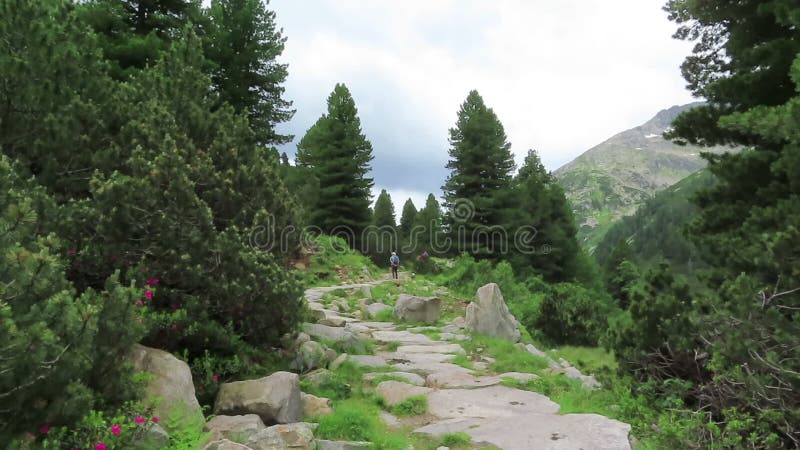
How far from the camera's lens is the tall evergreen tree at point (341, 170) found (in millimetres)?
29812

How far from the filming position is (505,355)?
31.4 ft

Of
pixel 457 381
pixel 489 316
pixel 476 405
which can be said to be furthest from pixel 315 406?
pixel 489 316

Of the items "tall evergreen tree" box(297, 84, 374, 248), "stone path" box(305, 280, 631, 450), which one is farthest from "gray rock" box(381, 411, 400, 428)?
"tall evergreen tree" box(297, 84, 374, 248)

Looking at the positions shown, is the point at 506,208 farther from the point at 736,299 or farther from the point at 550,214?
the point at 736,299

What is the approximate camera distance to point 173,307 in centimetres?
584

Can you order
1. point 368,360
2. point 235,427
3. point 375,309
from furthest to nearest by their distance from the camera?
point 375,309 → point 368,360 → point 235,427

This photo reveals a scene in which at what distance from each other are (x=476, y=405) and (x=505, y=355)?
3251 mm

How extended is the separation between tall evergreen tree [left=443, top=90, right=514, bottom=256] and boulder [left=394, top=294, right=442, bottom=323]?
14.6 meters

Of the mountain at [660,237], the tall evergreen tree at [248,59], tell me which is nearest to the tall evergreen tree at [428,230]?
the tall evergreen tree at [248,59]

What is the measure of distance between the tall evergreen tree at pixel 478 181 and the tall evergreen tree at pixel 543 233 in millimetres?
1198

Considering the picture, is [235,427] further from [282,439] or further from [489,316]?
[489,316]

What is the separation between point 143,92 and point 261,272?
402cm

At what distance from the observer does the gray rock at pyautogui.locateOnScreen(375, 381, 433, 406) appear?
21.6 ft

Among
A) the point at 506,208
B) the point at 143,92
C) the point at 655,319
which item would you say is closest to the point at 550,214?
the point at 506,208
